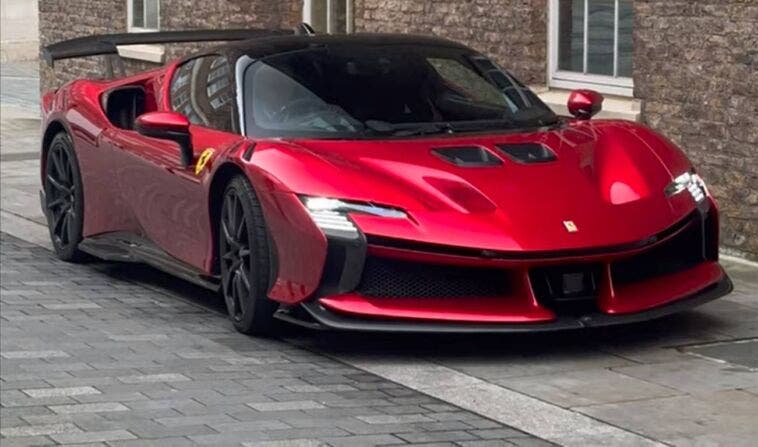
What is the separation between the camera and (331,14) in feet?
56.0

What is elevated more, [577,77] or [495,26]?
[495,26]

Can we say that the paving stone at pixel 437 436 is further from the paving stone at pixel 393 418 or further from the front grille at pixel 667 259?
the front grille at pixel 667 259

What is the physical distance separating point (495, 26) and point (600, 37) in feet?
3.04

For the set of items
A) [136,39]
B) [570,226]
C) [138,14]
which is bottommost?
[138,14]

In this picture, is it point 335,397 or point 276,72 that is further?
point 276,72

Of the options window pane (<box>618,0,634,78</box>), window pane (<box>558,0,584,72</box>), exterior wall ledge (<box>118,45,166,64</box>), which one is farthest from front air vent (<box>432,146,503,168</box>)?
exterior wall ledge (<box>118,45,166,64</box>)

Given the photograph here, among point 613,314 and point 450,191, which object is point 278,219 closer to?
point 450,191

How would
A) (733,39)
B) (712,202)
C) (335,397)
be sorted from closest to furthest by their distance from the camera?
(335,397) → (712,202) → (733,39)

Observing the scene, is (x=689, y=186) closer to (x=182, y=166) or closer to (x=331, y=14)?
(x=182, y=166)

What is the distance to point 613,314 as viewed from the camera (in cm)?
839

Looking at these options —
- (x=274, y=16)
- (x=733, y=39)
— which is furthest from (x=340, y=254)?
(x=274, y=16)

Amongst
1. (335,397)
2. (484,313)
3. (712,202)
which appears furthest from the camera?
(712,202)

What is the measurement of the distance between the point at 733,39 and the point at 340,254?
380 cm

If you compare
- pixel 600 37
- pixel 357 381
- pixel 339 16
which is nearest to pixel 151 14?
pixel 339 16
